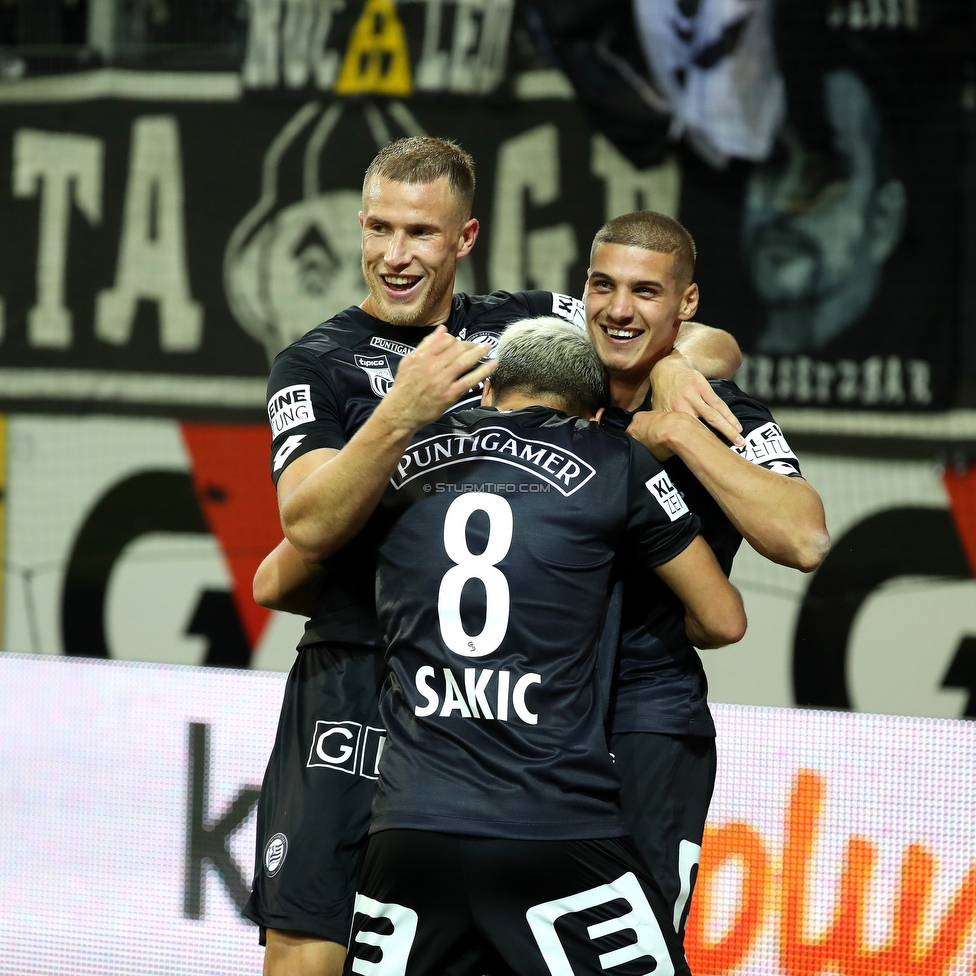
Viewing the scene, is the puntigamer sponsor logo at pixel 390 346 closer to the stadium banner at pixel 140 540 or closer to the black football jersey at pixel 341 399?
the black football jersey at pixel 341 399

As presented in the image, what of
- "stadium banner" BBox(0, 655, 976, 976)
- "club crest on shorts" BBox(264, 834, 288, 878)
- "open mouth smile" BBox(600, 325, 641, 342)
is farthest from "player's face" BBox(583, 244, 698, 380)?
"stadium banner" BBox(0, 655, 976, 976)

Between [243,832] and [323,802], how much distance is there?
4.56ft

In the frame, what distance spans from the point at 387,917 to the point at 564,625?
2.21 feet

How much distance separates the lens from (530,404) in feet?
9.38

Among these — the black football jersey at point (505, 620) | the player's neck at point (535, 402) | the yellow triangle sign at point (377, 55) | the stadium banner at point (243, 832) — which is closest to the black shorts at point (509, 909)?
the black football jersey at point (505, 620)

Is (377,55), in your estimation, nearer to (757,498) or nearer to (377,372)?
(377,372)

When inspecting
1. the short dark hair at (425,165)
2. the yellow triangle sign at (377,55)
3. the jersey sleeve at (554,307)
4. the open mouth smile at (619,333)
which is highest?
the yellow triangle sign at (377,55)

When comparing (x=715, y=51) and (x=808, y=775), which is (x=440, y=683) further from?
(x=715, y=51)

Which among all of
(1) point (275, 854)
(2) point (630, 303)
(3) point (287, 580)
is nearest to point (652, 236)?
(2) point (630, 303)

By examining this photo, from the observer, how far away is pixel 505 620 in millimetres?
2650

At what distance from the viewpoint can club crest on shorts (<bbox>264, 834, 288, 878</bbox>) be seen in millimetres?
3209

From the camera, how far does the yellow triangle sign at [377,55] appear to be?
28.2ft

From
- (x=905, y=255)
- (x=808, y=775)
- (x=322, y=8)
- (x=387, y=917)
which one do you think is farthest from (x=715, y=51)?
(x=387, y=917)

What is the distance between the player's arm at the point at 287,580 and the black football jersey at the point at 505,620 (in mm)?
423
